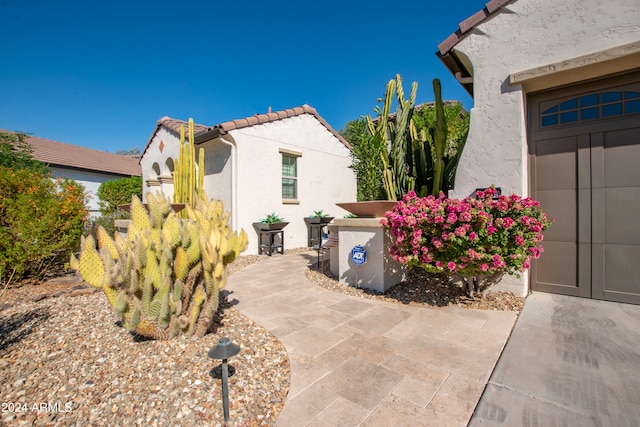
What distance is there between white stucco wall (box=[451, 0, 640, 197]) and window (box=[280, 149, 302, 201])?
6.29 m

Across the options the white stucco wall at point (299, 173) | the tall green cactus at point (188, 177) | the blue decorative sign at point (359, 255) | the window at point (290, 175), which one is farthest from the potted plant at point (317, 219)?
the blue decorative sign at point (359, 255)

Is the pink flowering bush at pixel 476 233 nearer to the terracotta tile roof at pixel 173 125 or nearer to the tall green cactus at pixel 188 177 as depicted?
the tall green cactus at pixel 188 177

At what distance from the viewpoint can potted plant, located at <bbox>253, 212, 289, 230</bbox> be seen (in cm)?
877

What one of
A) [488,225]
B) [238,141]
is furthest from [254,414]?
[238,141]

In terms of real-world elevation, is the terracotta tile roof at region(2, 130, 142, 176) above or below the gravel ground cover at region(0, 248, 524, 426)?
above

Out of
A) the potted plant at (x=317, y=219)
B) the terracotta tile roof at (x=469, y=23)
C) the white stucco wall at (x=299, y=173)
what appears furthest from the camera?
the potted plant at (x=317, y=219)

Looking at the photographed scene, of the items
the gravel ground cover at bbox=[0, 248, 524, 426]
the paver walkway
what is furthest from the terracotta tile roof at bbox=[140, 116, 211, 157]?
the paver walkway

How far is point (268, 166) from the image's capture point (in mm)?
9398

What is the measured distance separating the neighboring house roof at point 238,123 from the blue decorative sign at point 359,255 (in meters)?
5.34

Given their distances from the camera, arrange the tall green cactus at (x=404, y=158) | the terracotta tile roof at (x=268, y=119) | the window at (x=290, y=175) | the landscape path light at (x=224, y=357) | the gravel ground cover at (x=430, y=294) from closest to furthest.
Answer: the landscape path light at (x=224, y=357), the gravel ground cover at (x=430, y=294), the tall green cactus at (x=404, y=158), the terracotta tile roof at (x=268, y=119), the window at (x=290, y=175)

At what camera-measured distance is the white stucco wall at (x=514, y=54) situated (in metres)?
3.83

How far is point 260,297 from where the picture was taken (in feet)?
15.7

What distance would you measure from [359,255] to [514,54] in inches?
150

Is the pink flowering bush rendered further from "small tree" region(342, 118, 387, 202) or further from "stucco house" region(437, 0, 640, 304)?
"small tree" region(342, 118, 387, 202)
